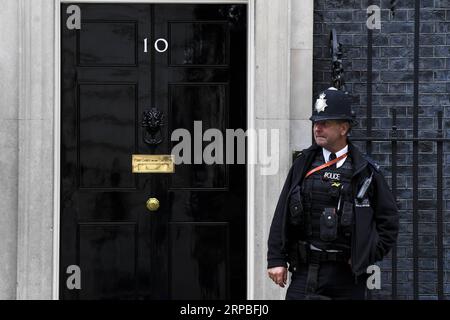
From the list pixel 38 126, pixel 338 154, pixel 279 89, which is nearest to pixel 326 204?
pixel 338 154

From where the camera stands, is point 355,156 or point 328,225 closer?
point 328,225

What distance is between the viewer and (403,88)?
7.07m

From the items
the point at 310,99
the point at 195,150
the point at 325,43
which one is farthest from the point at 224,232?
the point at 325,43

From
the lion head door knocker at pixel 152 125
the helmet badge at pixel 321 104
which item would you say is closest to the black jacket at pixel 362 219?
the helmet badge at pixel 321 104

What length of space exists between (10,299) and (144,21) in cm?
229

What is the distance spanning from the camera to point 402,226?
7.03m

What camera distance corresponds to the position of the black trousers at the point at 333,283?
5.29 meters

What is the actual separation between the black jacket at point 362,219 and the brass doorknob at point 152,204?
1735 mm

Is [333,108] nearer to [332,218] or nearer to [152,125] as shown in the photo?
[332,218]

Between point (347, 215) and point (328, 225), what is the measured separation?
122 mm

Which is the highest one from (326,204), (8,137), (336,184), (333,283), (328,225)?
(8,137)

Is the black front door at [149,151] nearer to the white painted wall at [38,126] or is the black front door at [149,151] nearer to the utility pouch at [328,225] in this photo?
the white painted wall at [38,126]
